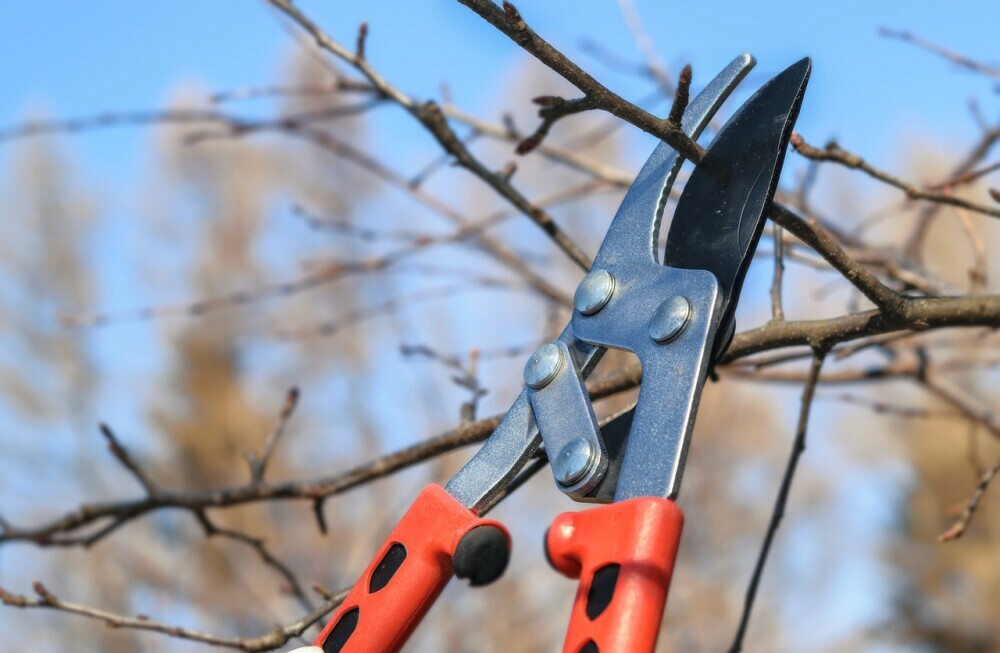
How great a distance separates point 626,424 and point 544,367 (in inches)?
4.5

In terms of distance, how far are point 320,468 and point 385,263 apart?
9.43 metres

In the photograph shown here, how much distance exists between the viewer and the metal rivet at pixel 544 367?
1.08 metres

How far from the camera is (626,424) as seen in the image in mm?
1083

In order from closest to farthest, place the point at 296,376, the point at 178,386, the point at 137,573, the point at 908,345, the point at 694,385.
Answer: the point at 694,385 < the point at 908,345 < the point at 137,573 < the point at 296,376 < the point at 178,386

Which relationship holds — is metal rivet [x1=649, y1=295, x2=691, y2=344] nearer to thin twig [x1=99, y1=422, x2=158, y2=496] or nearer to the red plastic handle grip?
the red plastic handle grip

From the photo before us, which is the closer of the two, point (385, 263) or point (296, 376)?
point (385, 263)

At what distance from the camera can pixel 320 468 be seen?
1139cm

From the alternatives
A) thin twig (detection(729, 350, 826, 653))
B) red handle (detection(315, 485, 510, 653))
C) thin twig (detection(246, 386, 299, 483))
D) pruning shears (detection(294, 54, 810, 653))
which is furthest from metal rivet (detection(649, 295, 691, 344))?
thin twig (detection(246, 386, 299, 483))

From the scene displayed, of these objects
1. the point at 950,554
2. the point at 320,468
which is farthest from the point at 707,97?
the point at 950,554

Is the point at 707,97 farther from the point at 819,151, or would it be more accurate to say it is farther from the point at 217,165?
the point at 217,165

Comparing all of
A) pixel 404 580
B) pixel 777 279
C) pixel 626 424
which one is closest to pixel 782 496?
pixel 777 279

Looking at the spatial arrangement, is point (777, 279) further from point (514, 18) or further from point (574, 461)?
point (514, 18)

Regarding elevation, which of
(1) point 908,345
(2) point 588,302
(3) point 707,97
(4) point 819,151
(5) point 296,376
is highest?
(5) point 296,376

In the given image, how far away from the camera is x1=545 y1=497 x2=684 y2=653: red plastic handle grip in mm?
792
